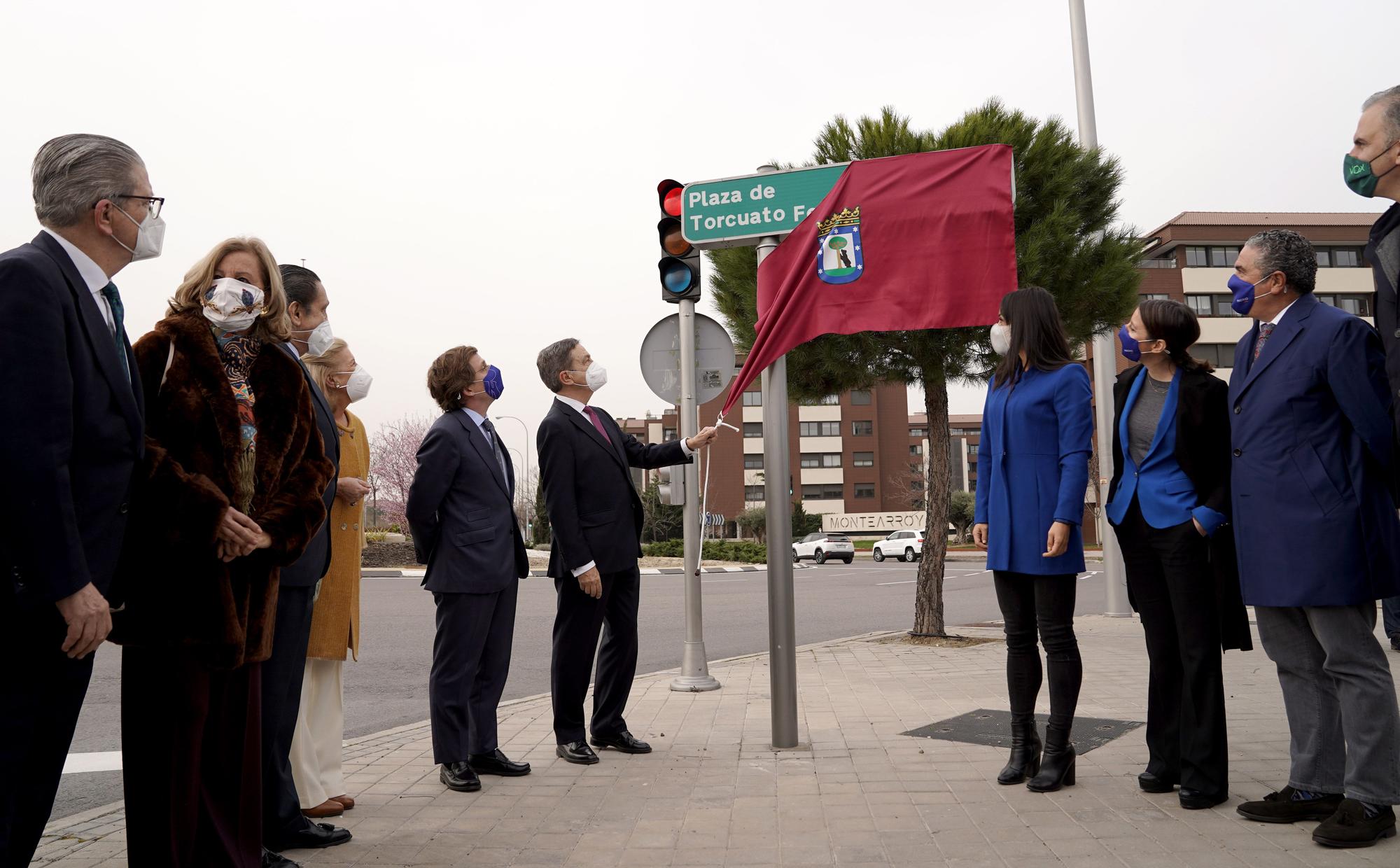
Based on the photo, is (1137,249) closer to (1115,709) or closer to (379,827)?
(1115,709)

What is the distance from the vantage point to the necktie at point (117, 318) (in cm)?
276

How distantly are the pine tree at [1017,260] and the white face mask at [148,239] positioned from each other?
27.0ft

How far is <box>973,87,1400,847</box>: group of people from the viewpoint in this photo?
369cm

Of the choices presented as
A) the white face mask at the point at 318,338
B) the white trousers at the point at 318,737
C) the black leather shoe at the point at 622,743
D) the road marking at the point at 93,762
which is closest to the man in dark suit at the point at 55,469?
the white face mask at the point at 318,338

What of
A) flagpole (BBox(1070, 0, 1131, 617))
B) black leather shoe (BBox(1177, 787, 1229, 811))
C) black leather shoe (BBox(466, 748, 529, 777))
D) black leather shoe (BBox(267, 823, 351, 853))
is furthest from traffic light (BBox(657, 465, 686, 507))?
flagpole (BBox(1070, 0, 1131, 617))

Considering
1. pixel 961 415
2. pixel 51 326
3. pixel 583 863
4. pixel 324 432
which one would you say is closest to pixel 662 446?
pixel 324 432

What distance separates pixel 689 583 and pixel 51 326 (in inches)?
239

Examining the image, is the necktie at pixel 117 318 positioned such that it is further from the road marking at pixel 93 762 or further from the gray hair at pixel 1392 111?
the gray hair at pixel 1392 111

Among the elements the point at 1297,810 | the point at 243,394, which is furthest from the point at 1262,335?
the point at 243,394

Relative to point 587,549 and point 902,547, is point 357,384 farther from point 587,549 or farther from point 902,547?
point 902,547

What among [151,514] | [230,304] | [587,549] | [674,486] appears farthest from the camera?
[674,486]

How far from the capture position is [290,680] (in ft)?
12.7

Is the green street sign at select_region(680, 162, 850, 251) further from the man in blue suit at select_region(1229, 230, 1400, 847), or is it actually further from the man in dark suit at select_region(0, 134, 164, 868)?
the man in dark suit at select_region(0, 134, 164, 868)

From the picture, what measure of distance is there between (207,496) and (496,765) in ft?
8.77
